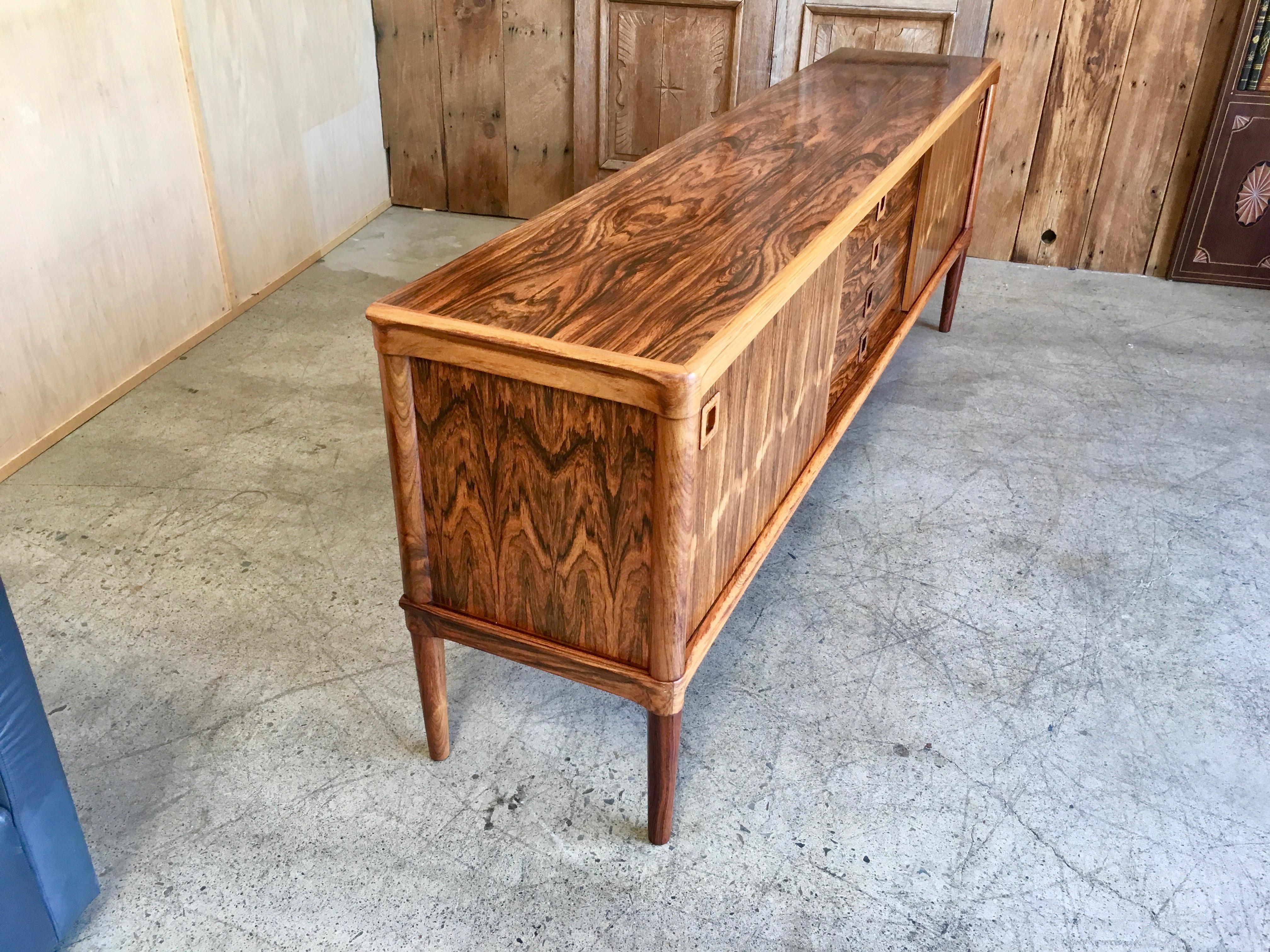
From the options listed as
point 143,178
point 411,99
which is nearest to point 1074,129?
point 411,99

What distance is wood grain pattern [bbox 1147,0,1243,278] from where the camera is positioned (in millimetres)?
3393

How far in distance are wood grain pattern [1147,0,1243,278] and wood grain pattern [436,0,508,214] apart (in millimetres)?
2390

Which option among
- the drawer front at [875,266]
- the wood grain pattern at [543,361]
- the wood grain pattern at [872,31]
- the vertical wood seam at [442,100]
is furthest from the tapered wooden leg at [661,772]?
the vertical wood seam at [442,100]

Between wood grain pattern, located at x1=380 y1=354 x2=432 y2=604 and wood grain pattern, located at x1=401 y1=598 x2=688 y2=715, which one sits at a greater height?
wood grain pattern, located at x1=380 y1=354 x2=432 y2=604

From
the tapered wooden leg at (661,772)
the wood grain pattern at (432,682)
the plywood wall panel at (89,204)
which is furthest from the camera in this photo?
the plywood wall panel at (89,204)

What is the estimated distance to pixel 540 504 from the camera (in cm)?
143

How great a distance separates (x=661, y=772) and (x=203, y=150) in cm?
240

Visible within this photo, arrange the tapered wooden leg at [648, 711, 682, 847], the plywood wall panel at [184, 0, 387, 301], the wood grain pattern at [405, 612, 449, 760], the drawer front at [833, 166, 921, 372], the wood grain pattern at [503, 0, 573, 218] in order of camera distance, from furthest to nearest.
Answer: the wood grain pattern at [503, 0, 573, 218] → the plywood wall panel at [184, 0, 387, 301] → the drawer front at [833, 166, 921, 372] → the wood grain pattern at [405, 612, 449, 760] → the tapered wooden leg at [648, 711, 682, 847]

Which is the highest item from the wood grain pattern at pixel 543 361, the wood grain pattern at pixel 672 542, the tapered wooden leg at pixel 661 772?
the wood grain pattern at pixel 543 361

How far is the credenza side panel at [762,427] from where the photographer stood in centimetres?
146

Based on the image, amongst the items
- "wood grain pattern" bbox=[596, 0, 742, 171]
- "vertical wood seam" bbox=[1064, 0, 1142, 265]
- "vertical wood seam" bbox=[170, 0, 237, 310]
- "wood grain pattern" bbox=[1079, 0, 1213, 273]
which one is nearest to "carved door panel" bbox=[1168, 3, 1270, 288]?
"wood grain pattern" bbox=[1079, 0, 1213, 273]

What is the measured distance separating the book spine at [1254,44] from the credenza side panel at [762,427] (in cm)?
229

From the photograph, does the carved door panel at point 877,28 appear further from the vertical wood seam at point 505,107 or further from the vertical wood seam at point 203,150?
the vertical wood seam at point 203,150

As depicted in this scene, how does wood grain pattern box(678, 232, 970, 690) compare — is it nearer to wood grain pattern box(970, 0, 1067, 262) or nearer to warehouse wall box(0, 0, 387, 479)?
wood grain pattern box(970, 0, 1067, 262)
